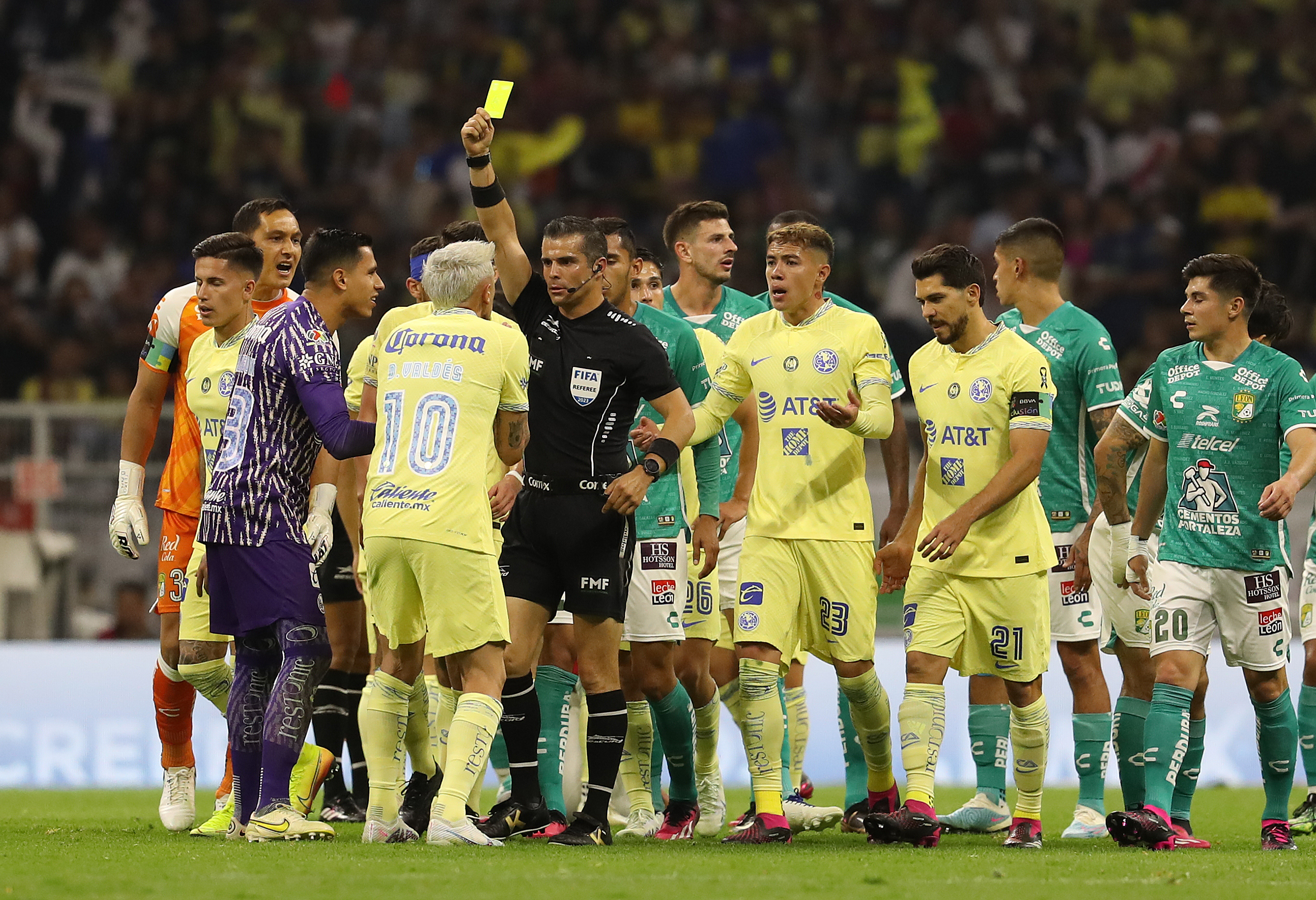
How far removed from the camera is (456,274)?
7410 millimetres

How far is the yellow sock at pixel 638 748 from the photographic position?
8.66 metres

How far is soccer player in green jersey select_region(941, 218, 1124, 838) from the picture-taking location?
867cm

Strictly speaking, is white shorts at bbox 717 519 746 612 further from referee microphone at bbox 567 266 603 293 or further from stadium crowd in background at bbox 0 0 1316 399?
stadium crowd in background at bbox 0 0 1316 399

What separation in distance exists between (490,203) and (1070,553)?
3350 millimetres

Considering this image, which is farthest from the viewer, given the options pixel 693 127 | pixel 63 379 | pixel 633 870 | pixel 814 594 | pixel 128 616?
pixel 693 127

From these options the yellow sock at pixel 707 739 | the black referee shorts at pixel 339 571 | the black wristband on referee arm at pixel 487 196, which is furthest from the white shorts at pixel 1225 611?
the black referee shorts at pixel 339 571

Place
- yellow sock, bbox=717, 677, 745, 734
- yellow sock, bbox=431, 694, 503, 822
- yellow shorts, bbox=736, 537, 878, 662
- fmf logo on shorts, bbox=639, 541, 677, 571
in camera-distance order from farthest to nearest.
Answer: yellow sock, bbox=717, 677, 745, 734
fmf logo on shorts, bbox=639, 541, 677, 571
yellow shorts, bbox=736, 537, 878, 662
yellow sock, bbox=431, 694, 503, 822

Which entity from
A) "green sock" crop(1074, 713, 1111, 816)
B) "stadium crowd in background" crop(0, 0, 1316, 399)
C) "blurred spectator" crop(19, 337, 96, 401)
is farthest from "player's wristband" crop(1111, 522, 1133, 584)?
"blurred spectator" crop(19, 337, 96, 401)

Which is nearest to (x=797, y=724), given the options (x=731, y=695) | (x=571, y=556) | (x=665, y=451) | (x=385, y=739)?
(x=731, y=695)

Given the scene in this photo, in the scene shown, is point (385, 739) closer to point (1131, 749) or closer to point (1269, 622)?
point (1131, 749)

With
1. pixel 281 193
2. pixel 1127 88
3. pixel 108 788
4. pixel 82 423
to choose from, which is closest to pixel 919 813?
pixel 108 788

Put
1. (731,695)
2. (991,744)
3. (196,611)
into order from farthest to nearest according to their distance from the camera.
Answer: (731,695), (991,744), (196,611)

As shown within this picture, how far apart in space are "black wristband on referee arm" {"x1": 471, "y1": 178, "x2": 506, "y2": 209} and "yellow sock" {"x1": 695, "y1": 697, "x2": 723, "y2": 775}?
275 centimetres

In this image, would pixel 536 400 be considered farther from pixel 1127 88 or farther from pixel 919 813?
pixel 1127 88
